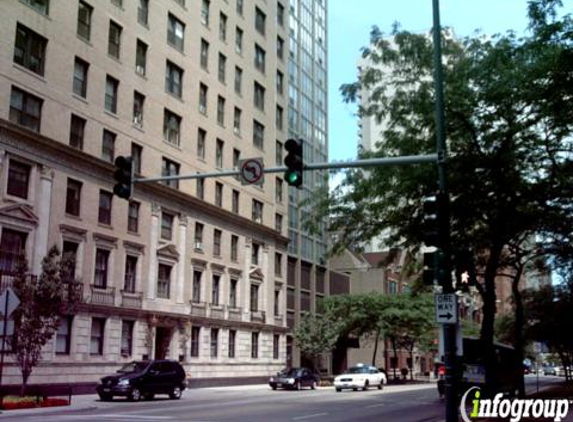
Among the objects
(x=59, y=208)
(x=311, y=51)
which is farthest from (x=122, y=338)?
(x=311, y=51)

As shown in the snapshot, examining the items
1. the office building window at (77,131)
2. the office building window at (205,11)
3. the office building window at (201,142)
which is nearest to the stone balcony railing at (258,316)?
the office building window at (201,142)

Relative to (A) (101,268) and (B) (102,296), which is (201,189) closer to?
(A) (101,268)

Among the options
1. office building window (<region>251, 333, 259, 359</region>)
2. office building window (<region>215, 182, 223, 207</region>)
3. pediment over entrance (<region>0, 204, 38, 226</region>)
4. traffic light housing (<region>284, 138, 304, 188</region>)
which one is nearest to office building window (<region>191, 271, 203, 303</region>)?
office building window (<region>215, 182, 223, 207</region>)

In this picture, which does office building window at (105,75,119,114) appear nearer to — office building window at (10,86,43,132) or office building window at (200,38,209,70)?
office building window at (10,86,43,132)

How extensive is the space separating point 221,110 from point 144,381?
27.6 metres

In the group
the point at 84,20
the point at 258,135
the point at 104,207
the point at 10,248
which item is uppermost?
the point at 84,20

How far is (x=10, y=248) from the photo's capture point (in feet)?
110

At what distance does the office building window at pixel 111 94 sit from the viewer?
136 ft

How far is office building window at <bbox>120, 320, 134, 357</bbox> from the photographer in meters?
40.9

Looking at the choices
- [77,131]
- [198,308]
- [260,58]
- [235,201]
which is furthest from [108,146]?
[260,58]

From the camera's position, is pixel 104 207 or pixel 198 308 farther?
pixel 198 308

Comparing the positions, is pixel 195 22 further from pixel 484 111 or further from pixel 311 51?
pixel 484 111

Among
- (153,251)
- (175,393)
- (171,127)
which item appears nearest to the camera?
(175,393)

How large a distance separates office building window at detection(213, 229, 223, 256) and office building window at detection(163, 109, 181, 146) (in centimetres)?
759
